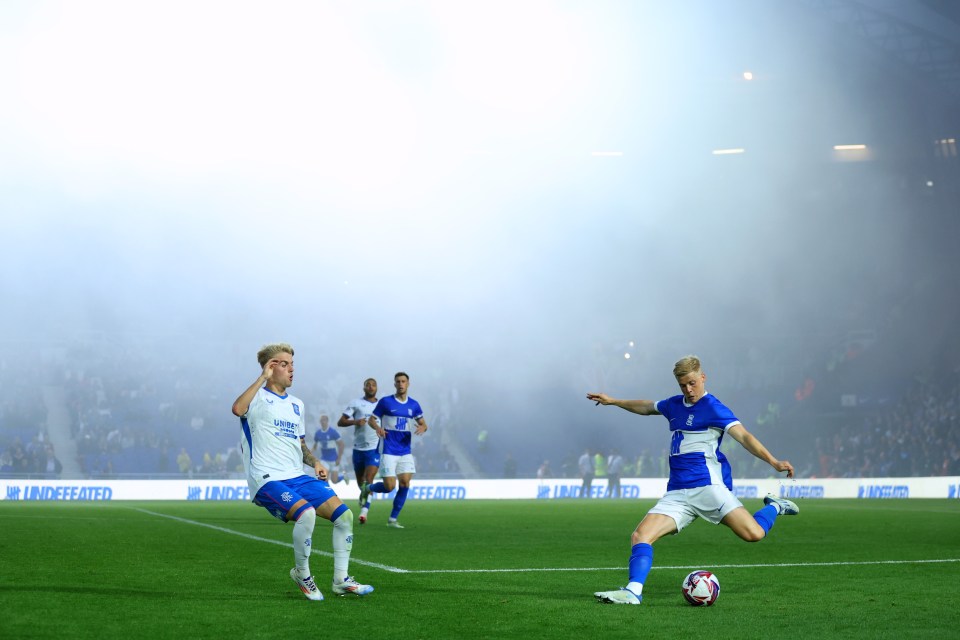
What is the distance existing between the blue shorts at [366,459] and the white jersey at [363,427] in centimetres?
9

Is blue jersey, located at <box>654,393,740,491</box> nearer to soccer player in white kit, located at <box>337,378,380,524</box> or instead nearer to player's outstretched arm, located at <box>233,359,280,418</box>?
player's outstretched arm, located at <box>233,359,280,418</box>

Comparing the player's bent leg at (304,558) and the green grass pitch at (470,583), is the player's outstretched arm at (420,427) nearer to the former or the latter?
the green grass pitch at (470,583)

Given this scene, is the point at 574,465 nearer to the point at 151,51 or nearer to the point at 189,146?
the point at 189,146

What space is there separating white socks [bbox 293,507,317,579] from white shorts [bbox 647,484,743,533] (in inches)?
96.6

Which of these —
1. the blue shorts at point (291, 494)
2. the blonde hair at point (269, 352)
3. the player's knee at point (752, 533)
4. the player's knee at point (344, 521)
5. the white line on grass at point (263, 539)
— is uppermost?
the blonde hair at point (269, 352)

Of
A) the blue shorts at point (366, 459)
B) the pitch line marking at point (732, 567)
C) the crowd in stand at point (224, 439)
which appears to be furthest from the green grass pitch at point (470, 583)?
the crowd in stand at point (224, 439)

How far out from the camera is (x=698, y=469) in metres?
7.96

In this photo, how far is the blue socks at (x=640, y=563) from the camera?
24.1 feet

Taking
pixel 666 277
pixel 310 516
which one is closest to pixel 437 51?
pixel 666 277

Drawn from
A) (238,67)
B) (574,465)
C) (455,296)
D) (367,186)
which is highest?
(238,67)

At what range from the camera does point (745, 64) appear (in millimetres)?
40844

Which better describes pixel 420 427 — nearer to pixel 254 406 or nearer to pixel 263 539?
pixel 263 539

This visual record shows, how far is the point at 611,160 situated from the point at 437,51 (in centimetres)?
1093

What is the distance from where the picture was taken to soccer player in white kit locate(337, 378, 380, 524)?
1775cm
